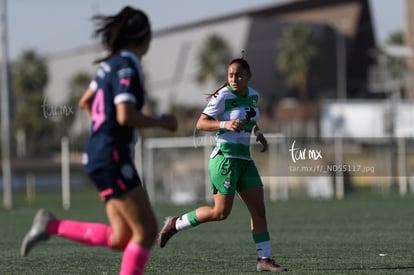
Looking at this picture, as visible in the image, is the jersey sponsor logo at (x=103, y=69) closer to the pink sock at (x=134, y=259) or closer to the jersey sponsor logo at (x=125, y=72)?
the jersey sponsor logo at (x=125, y=72)

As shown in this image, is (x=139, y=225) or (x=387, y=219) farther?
(x=387, y=219)

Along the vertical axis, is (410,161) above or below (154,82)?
below

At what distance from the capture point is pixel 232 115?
1023cm

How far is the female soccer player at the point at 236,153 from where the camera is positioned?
10.2 m

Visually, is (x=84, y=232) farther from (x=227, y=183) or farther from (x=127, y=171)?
(x=227, y=183)

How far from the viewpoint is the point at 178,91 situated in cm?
10512

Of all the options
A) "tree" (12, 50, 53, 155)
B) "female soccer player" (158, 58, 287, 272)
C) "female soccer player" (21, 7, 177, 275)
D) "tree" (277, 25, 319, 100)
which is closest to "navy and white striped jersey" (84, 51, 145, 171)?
"female soccer player" (21, 7, 177, 275)

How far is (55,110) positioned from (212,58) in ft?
246

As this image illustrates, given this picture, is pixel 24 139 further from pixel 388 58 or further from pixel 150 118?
pixel 150 118

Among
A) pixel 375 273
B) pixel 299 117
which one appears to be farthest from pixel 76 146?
pixel 299 117

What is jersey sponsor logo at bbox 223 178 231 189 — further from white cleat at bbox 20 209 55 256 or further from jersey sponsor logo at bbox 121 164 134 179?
jersey sponsor logo at bbox 121 164 134 179

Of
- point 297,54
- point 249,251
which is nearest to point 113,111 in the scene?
point 249,251

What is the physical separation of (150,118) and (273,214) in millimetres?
14955

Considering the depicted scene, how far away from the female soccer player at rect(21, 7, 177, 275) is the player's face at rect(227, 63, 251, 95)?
2.92 m
